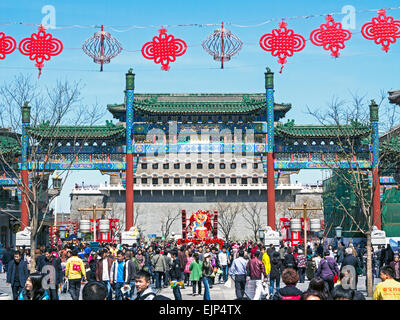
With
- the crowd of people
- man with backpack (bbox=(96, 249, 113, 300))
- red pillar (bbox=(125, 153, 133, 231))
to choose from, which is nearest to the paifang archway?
red pillar (bbox=(125, 153, 133, 231))

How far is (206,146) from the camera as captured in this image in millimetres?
46906

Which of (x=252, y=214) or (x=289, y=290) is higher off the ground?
(x=252, y=214)

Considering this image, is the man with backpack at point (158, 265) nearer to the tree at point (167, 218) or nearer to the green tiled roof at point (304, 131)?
the green tiled roof at point (304, 131)

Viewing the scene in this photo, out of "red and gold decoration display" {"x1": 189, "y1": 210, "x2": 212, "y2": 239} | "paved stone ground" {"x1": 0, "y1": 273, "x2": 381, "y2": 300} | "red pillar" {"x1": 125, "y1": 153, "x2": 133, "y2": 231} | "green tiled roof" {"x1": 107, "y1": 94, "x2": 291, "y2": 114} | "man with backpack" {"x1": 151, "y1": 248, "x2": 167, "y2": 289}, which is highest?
"green tiled roof" {"x1": 107, "y1": 94, "x2": 291, "y2": 114}

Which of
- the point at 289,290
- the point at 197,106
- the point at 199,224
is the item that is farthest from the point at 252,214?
the point at 289,290

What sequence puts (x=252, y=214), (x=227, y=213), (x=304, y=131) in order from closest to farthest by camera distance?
(x=304, y=131) → (x=252, y=214) → (x=227, y=213)

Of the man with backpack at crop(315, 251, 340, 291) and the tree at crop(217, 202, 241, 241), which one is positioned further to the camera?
the tree at crop(217, 202, 241, 241)

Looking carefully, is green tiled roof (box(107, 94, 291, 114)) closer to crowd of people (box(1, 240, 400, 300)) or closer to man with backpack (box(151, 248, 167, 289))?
crowd of people (box(1, 240, 400, 300))

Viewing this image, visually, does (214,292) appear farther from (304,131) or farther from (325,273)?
(304,131)

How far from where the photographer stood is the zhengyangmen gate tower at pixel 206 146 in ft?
138

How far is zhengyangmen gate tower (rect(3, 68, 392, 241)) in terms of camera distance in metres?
42.0

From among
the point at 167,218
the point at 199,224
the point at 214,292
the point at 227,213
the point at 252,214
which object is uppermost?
the point at 227,213

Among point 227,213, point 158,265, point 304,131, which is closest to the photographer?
point 158,265
